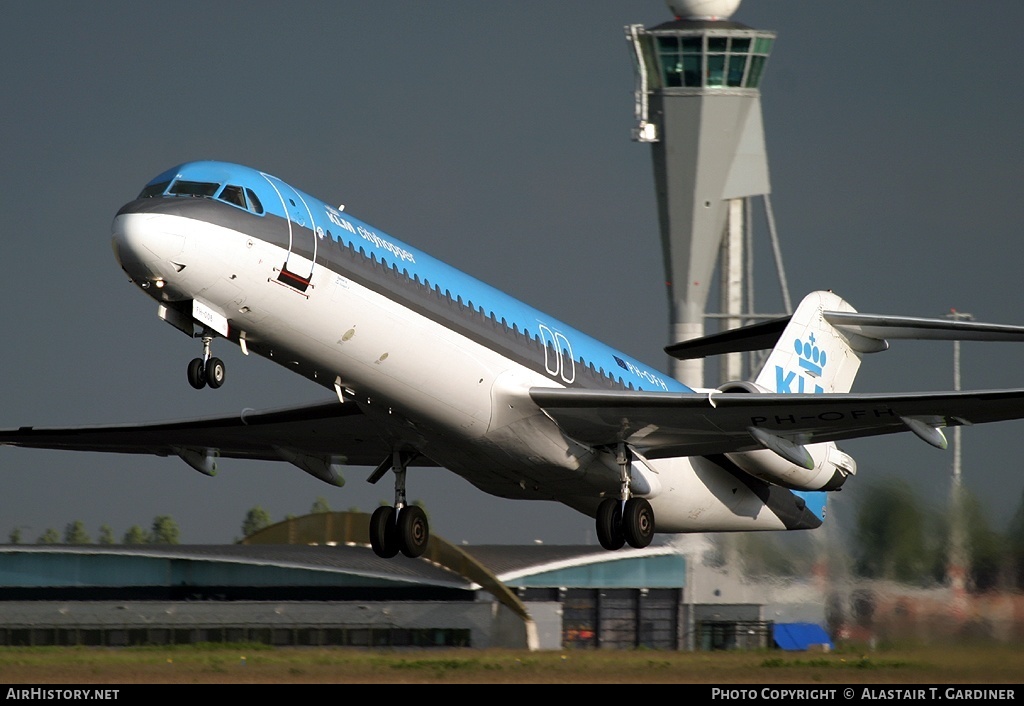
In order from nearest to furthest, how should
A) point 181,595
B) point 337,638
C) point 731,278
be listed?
point 337,638 < point 181,595 < point 731,278

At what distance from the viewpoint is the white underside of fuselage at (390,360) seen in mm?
18891

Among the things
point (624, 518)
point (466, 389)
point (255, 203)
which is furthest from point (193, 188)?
point (624, 518)

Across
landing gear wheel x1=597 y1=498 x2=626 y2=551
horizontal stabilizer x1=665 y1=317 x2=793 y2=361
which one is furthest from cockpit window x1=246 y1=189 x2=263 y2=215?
horizontal stabilizer x1=665 y1=317 x2=793 y2=361

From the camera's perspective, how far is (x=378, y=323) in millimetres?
20625

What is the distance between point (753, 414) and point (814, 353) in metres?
5.36

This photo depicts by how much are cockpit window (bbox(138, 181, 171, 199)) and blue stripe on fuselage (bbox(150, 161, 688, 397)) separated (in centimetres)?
10

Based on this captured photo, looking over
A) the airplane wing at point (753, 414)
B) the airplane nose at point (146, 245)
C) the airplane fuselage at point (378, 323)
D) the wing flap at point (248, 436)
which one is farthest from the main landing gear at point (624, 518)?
the airplane nose at point (146, 245)

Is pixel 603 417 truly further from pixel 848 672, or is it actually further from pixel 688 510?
pixel 848 672

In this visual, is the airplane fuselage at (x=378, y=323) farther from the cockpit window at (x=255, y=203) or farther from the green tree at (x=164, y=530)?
the green tree at (x=164, y=530)

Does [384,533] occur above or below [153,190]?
below

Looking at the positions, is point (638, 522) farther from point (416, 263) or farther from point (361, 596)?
point (361, 596)

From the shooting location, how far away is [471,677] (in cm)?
2691
